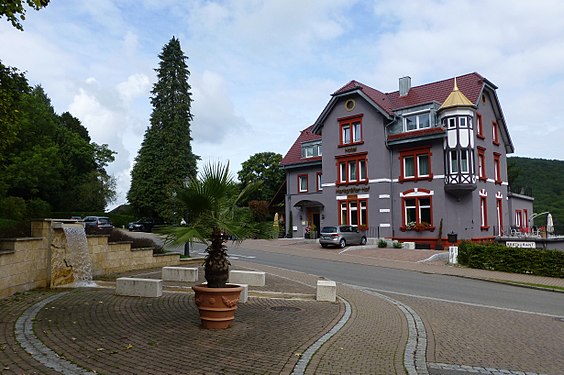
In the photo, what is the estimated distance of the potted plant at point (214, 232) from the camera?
25.1 feet

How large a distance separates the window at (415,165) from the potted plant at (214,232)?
89.8ft

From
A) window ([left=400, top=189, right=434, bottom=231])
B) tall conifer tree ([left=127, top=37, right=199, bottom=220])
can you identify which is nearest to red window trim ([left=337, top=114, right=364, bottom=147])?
window ([left=400, top=189, right=434, bottom=231])

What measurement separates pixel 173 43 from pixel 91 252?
44.5 meters

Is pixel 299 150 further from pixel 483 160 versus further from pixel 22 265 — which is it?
pixel 22 265

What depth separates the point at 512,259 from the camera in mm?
21328

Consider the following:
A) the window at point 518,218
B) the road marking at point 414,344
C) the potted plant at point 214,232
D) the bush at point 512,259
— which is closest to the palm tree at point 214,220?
the potted plant at point 214,232

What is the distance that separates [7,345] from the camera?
6.44 meters

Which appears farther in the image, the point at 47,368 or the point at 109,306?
the point at 109,306

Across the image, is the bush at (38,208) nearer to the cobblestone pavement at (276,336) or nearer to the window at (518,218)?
the cobblestone pavement at (276,336)

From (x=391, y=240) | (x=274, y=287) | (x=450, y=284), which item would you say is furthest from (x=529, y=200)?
(x=274, y=287)

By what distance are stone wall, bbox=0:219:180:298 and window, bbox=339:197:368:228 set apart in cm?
2321

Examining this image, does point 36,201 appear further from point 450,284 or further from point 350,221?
point 450,284

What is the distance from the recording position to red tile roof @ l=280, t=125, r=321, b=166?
4425 cm

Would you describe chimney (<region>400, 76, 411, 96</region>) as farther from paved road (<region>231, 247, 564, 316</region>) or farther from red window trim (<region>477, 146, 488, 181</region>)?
paved road (<region>231, 247, 564, 316</region>)
